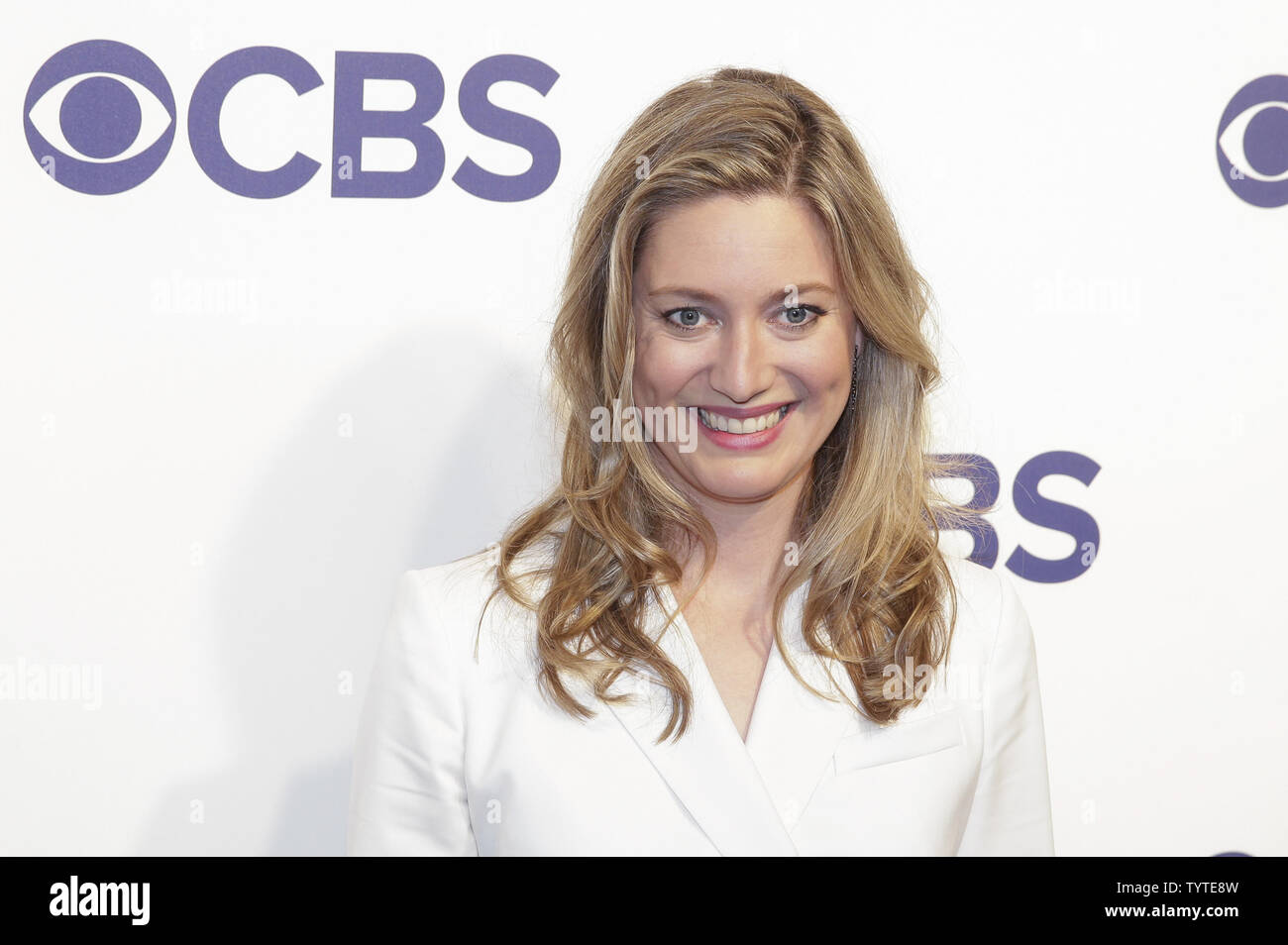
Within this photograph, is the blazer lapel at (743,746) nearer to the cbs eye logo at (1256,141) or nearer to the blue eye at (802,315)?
the blue eye at (802,315)

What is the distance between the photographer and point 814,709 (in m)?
1.75

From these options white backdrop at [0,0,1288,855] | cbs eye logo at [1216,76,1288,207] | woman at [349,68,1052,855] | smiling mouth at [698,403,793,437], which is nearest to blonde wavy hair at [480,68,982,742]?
woman at [349,68,1052,855]

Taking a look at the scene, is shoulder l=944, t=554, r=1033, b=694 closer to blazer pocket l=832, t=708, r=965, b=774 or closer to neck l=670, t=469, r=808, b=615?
blazer pocket l=832, t=708, r=965, b=774

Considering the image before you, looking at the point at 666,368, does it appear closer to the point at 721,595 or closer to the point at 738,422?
the point at 738,422

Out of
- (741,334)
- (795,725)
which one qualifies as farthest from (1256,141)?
(795,725)

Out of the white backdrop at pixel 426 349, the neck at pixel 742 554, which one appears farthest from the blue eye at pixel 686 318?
the white backdrop at pixel 426 349

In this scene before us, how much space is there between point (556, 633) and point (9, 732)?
1.38m

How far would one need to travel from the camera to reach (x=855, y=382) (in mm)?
1913

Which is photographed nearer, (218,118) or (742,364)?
(742,364)

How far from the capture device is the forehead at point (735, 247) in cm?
167
